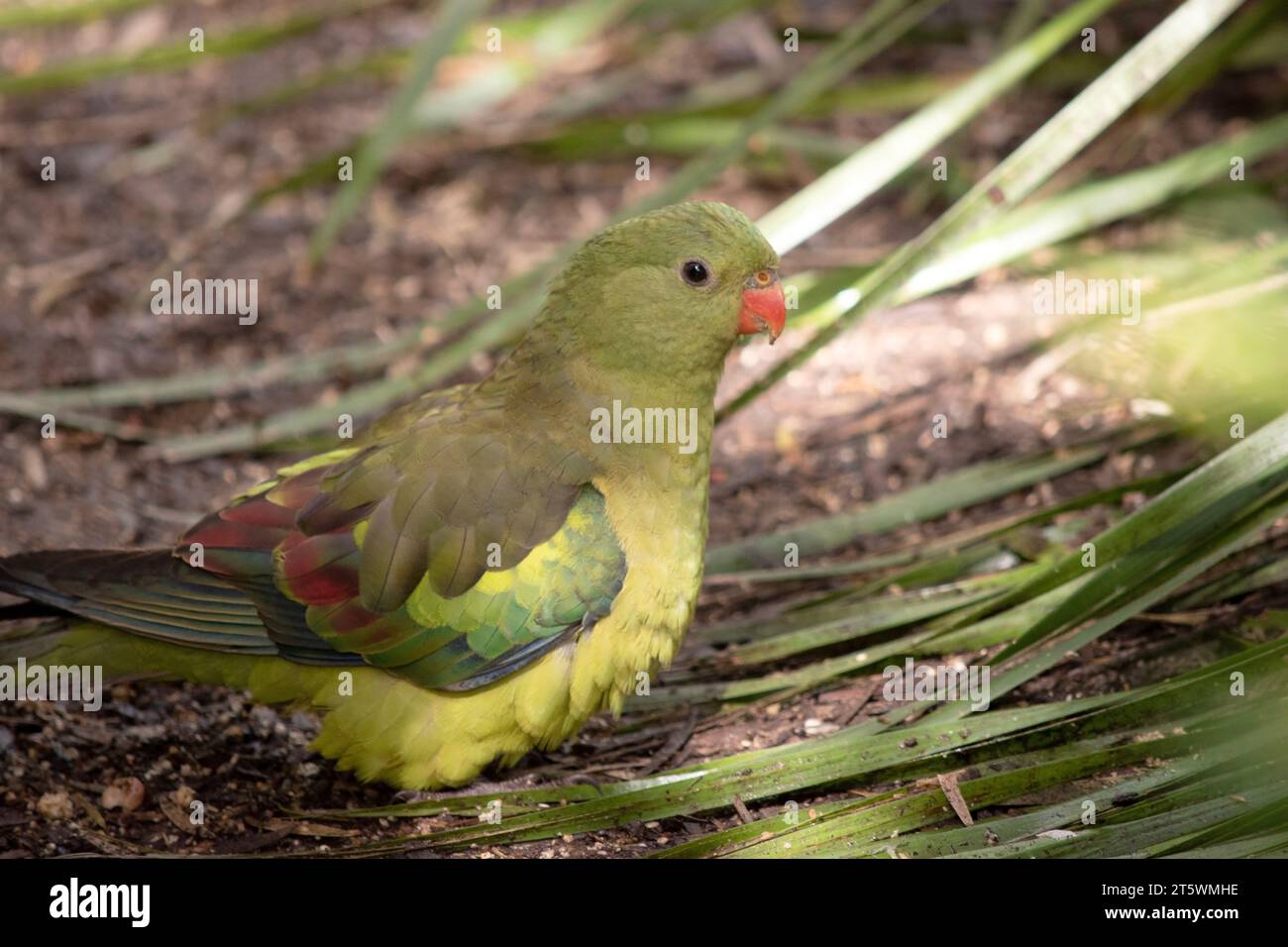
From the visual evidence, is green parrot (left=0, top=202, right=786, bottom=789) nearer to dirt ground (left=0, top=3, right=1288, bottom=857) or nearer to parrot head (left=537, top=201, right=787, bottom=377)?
parrot head (left=537, top=201, right=787, bottom=377)

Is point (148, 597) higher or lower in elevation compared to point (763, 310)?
lower

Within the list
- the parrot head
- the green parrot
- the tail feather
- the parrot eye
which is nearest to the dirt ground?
the green parrot

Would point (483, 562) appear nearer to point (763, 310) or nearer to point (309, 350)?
point (763, 310)

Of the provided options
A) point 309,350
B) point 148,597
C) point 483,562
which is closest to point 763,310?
point 483,562

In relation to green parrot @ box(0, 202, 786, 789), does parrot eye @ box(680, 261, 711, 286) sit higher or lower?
higher

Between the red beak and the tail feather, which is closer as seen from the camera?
the tail feather

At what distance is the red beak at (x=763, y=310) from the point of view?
358cm

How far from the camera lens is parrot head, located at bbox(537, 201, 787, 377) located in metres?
3.52

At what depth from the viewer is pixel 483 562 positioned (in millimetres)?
3373

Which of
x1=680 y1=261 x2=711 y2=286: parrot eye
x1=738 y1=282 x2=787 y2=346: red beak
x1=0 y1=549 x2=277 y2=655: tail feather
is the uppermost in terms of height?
x1=680 y1=261 x2=711 y2=286: parrot eye

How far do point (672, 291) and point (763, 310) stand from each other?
0.80ft
